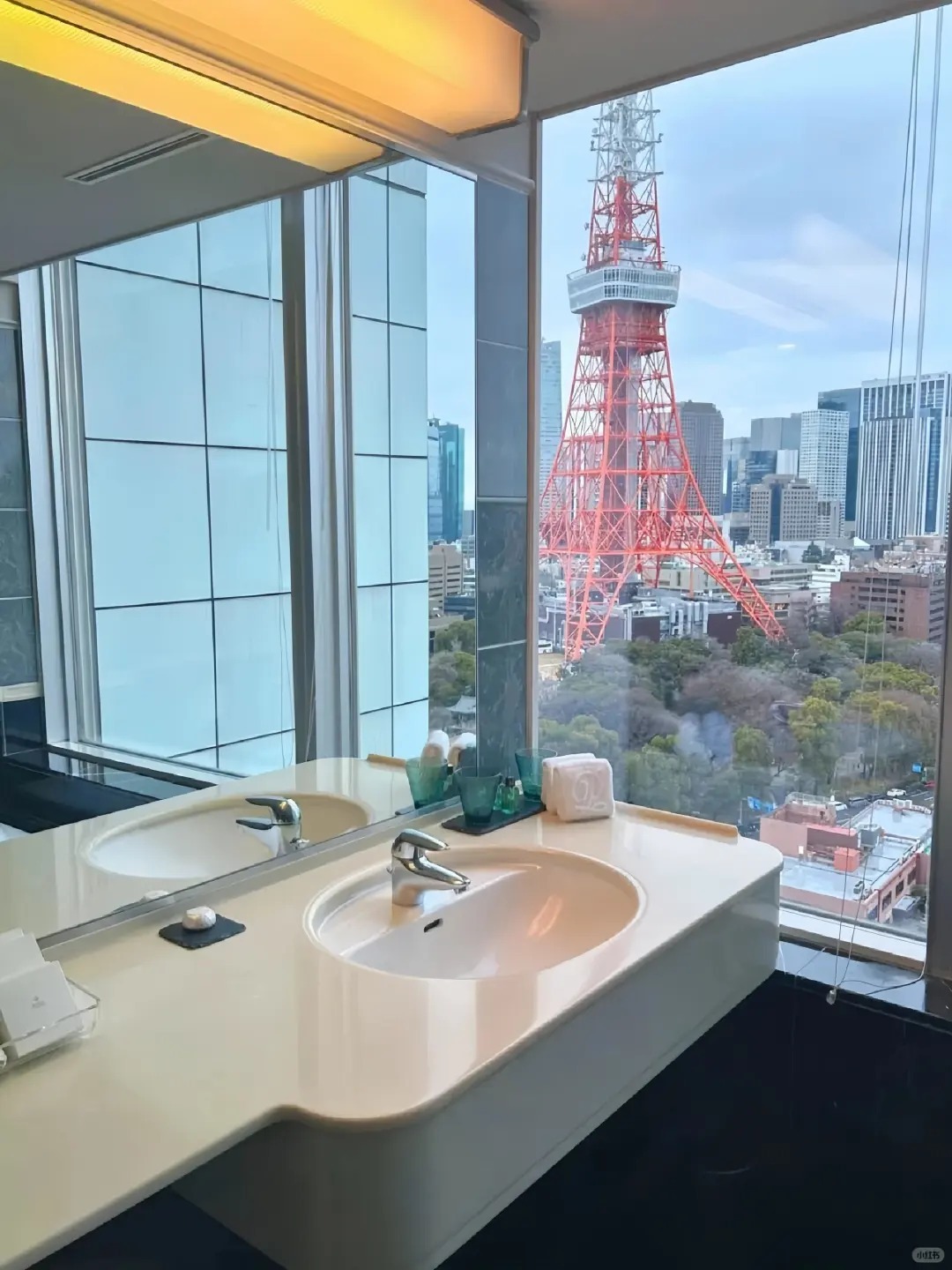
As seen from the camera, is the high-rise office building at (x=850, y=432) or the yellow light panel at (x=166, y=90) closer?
the yellow light panel at (x=166, y=90)

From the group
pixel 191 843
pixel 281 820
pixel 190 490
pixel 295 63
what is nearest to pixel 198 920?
pixel 191 843

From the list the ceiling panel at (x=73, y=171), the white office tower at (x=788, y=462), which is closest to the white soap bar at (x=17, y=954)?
the ceiling panel at (x=73, y=171)

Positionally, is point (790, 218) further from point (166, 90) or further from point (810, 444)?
point (166, 90)

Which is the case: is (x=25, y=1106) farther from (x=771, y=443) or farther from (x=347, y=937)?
(x=771, y=443)

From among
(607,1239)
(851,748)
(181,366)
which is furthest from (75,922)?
(851,748)

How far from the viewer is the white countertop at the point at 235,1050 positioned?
2.86 feet

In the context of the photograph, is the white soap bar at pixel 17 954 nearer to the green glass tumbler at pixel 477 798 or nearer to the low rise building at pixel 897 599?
the green glass tumbler at pixel 477 798

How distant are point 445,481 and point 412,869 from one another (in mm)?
811

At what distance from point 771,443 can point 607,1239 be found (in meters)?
1.51

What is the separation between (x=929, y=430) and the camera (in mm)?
1707

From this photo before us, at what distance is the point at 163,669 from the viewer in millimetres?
1350

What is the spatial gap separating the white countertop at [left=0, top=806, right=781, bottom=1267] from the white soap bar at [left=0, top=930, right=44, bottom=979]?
101 millimetres

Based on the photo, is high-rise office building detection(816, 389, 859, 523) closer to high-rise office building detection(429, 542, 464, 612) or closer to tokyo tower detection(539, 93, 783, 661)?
tokyo tower detection(539, 93, 783, 661)

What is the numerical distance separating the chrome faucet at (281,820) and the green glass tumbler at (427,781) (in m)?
0.30
